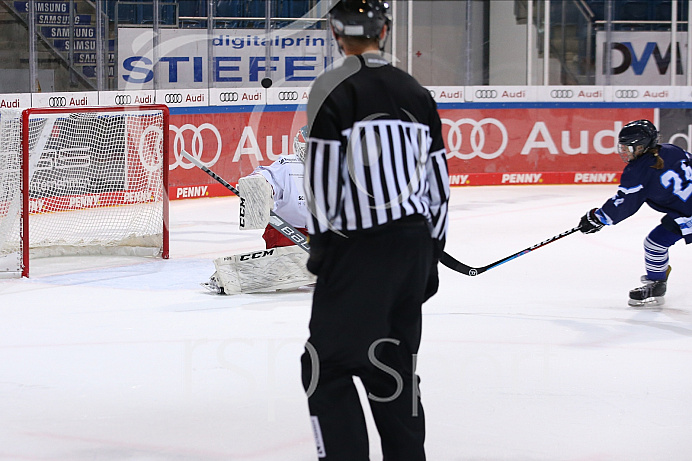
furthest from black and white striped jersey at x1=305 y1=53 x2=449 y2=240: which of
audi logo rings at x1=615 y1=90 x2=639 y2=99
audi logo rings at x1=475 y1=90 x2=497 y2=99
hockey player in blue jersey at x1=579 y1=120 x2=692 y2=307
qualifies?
audi logo rings at x1=615 y1=90 x2=639 y2=99

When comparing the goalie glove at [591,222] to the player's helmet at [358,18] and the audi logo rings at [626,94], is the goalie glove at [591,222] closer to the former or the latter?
the player's helmet at [358,18]

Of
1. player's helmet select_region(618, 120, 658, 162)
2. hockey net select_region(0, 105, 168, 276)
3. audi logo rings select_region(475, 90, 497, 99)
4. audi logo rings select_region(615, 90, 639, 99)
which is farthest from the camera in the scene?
audi logo rings select_region(615, 90, 639, 99)

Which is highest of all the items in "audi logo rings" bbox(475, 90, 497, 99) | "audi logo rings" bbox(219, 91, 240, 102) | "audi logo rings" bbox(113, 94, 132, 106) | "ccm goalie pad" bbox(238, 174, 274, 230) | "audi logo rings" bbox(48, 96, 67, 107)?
"audi logo rings" bbox(475, 90, 497, 99)

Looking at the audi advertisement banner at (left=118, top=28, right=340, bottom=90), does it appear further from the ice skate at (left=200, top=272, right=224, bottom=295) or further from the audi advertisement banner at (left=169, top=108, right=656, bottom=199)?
the ice skate at (left=200, top=272, right=224, bottom=295)

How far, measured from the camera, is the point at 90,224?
6.20 metres

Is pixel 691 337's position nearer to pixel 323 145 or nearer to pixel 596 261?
pixel 596 261

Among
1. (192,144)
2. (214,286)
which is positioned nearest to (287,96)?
(192,144)

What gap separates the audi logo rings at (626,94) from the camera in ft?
34.1

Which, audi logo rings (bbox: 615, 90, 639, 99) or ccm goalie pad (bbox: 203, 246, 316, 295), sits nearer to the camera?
ccm goalie pad (bbox: 203, 246, 316, 295)

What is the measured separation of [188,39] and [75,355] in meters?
6.34

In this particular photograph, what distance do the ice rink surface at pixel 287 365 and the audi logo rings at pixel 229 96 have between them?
3664 mm

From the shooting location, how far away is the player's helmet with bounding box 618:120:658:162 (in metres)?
4.09

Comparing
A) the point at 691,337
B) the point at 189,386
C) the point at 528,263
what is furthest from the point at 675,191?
the point at 189,386

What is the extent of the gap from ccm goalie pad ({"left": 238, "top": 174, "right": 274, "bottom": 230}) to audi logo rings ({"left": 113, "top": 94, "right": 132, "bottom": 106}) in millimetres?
4506
